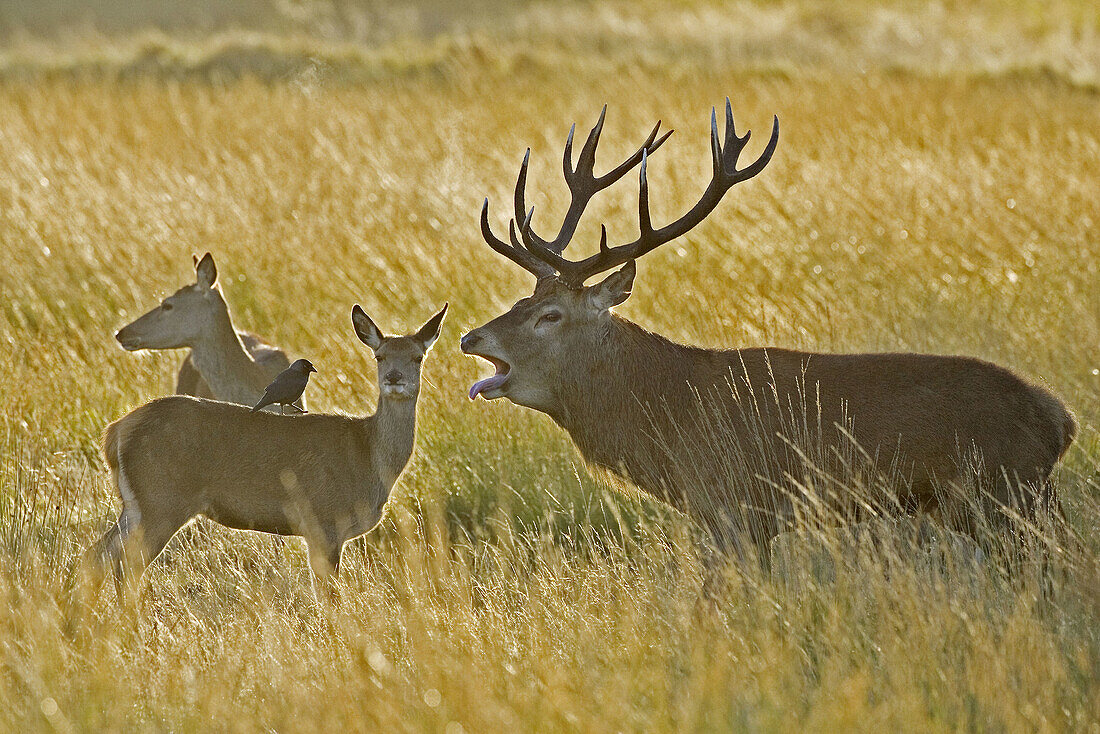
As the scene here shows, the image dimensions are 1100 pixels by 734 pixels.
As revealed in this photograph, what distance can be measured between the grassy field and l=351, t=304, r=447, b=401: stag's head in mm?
563

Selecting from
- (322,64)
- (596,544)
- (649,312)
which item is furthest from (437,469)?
(322,64)

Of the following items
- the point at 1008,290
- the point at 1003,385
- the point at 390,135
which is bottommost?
the point at 1008,290

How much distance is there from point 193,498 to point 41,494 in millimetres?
1201

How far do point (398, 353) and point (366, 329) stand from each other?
166mm

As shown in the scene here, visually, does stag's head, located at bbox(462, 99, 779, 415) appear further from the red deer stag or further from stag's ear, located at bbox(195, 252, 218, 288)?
stag's ear, located at bbox(195, 252, 218, 288)

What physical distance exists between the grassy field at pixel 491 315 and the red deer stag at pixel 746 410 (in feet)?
0.91

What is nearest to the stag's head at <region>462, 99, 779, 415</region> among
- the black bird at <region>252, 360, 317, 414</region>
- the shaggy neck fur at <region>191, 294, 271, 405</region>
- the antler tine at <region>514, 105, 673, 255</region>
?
the antler tine at <region>514, 105, 673, 255</region>

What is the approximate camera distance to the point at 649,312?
8.68 m

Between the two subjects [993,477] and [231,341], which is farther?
[231,341]

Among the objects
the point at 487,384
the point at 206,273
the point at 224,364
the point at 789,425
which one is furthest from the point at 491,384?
the point at 206,273

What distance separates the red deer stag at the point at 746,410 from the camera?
504 cm

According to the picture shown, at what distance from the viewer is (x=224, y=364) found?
7.34m

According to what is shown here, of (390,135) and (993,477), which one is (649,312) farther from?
(390,135)

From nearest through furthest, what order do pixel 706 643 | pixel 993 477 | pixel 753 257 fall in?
pixel 706 643 < pixel 993 477 < pixel 753 257
